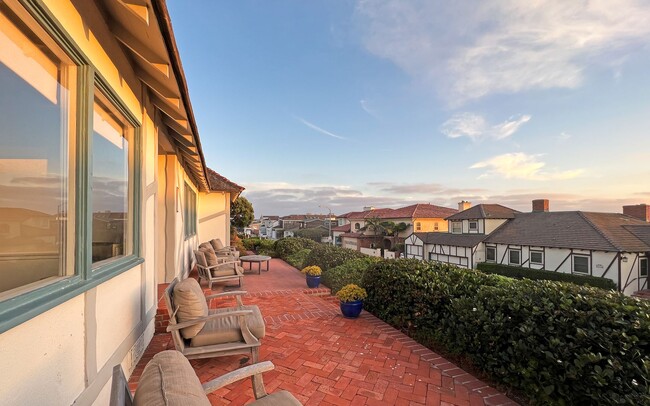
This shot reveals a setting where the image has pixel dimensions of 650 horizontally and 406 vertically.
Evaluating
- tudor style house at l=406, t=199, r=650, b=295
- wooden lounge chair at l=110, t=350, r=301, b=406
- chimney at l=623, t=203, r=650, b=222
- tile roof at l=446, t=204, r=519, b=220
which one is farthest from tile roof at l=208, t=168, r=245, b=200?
chimney at l=623, t=203, r=650, b=222

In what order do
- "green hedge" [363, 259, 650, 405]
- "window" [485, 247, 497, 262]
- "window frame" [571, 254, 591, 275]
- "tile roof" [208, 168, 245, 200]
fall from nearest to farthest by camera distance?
"green hedge" [363, 259, 650, 405], "tile roof" [208, 168, 245, 200], "window frame" [571, 254, 591, 275], "window" [485, 247, 497, 262]

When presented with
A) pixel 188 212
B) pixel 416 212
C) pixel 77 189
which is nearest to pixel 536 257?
pixel 416 212

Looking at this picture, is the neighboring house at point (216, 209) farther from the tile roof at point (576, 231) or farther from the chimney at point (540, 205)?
the chimney at point (540, 205)

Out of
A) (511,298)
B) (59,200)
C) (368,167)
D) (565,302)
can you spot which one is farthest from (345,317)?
(368,167)

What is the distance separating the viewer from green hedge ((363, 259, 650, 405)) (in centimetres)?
219

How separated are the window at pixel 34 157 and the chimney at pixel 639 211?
3711 cm

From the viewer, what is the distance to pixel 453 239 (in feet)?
98.2

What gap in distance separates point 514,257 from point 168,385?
29.1 meters

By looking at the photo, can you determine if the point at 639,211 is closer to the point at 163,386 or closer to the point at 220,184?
the point at 220,184

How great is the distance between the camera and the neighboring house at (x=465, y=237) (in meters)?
27.5

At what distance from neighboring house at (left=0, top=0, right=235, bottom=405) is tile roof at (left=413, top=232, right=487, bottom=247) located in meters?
29.6

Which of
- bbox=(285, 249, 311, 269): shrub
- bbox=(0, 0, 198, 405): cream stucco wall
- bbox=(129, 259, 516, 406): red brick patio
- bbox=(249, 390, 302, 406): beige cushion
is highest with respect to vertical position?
bbox=(0, 0, 198, 405): cream stucco wall

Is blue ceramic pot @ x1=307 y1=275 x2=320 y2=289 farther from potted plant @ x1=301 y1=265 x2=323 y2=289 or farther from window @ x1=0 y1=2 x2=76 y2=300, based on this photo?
window @ x1=0 y1=2 x2=76 y2=300

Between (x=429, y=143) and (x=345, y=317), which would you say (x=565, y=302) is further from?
(x=429, y=143)
